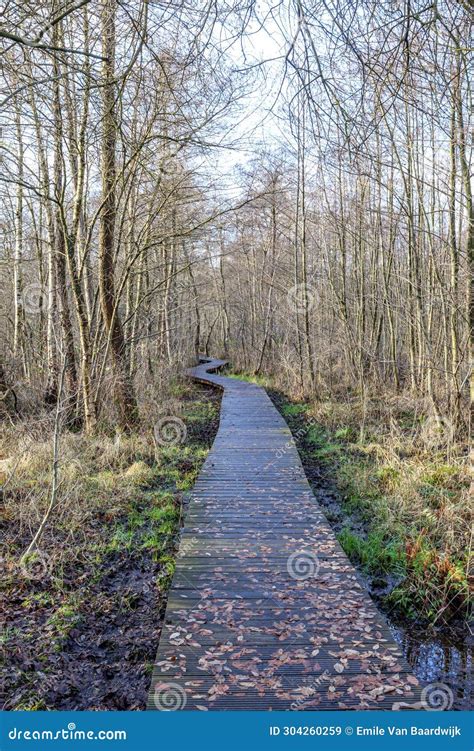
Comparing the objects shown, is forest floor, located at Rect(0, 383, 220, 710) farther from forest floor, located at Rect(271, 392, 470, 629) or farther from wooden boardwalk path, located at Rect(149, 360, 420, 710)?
forest floor, located at Rect(271, 392, 470, 629)

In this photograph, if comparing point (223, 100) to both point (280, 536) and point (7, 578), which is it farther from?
point (7, 578)

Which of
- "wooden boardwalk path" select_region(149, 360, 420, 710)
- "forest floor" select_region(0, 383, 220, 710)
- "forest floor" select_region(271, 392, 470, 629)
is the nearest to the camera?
"wooden boardwalk path" select_region(149, 360, 420, 710)

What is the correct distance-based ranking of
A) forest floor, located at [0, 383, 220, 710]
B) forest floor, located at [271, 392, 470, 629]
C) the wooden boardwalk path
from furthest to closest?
1. forest floor, located at [271, 392, 470, 629]
2. forest floor, located at [0, 383, 220, 710]
3. the wooden boardwalk path

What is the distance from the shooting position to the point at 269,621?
358 centimetres

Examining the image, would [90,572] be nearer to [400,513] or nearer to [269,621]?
[269,621]

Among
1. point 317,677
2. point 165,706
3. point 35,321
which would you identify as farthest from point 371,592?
point 35,321

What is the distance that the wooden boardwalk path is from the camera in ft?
9.34

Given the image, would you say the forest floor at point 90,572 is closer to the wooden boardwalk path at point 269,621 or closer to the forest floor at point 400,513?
the wooden boardwalk path at point 269,621

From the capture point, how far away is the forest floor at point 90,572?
3352mm

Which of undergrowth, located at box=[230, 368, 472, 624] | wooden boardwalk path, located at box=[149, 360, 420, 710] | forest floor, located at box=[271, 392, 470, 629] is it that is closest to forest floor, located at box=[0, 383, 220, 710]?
wooden boardwalk path, located at box=[149, 360, 420, 710]

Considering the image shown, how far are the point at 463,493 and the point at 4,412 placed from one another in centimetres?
734

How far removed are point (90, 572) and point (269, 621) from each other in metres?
2.00

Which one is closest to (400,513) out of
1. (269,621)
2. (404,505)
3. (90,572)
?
(404,505)

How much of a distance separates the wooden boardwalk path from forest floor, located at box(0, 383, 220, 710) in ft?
1.28
